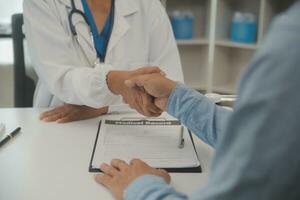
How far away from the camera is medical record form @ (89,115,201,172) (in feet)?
3.26

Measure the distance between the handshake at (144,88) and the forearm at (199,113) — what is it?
0.17ft

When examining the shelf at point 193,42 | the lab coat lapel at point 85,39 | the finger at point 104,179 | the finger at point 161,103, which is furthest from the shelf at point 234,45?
the finger at point 104,179

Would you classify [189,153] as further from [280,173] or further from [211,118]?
[280,173]

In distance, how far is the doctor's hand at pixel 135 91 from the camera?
4.04ft

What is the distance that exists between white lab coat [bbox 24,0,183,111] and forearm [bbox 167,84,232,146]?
1.00 ft

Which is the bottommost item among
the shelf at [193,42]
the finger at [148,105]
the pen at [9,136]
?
the pen at [9,136]

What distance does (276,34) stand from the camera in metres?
0.42

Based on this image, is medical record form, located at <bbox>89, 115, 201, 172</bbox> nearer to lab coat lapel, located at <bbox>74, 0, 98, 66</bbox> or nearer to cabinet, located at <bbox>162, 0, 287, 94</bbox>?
lab coat lapel, located at <bbox>74, 0, 98, 66</bbox>

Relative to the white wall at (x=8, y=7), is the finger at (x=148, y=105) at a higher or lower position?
lower

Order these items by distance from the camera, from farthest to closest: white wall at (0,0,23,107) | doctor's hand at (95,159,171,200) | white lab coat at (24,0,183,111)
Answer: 1. white wall at (0,0,23,107)
2. white lab coat at (24,0,183,111)
3. doctor's hand at (95,159,171,200)

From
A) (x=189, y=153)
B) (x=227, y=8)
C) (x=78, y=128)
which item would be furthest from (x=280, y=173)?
(x=227, y=8)

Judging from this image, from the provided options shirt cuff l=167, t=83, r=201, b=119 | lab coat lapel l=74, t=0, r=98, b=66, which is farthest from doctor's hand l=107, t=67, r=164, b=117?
lab coat lapel l=74, t=0, r=98, b=66

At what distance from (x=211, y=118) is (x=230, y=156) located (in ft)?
1.91

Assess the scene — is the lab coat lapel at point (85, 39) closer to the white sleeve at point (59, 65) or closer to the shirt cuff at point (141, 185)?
the white sleeve at point (59, 65)
